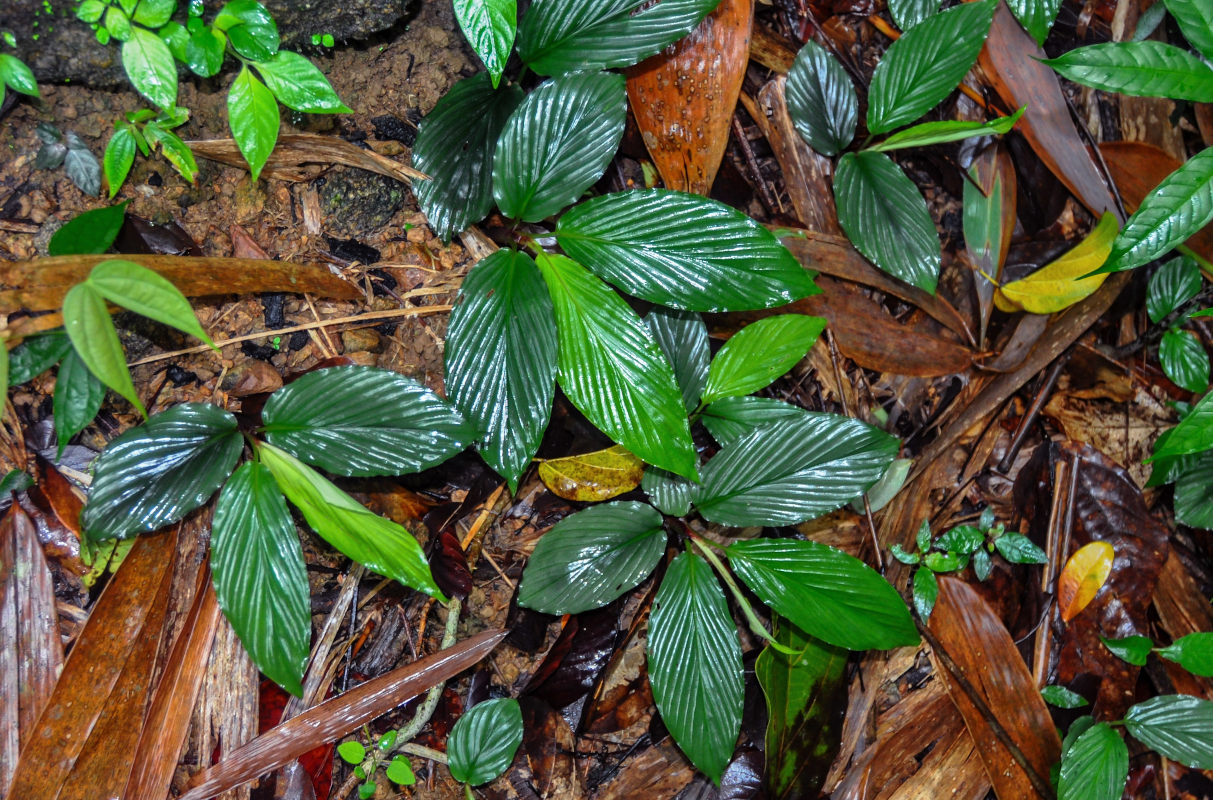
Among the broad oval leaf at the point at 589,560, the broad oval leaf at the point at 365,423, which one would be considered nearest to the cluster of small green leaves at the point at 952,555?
the broad oval leaf at the point at 589,560

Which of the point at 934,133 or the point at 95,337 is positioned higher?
the point at 934,133

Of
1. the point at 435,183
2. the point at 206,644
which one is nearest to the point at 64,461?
the point at 206,644

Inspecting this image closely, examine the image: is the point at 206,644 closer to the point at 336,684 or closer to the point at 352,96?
the point at 336,684

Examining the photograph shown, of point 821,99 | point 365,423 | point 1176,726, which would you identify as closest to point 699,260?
point 821,99

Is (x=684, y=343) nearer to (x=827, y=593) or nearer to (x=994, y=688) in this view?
(x=827, y=593)

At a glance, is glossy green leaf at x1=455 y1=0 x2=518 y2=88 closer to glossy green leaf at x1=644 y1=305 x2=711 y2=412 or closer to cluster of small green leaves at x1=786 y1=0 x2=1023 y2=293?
glossy green leaf at x1=644 y1=305 x2=711 y2=412

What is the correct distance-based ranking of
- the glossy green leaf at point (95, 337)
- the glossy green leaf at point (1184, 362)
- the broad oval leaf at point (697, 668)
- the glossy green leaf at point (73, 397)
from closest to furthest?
the glossy green leaf at point (95, 337)
the glossy green leaf at point (73, 397)
the broad oval leaf at point (697, 668)
the glossy green leaf at point (1184, 362)

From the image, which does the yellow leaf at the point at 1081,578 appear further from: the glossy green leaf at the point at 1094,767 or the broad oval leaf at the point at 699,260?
the broad oval leaf at the point at 699,260
